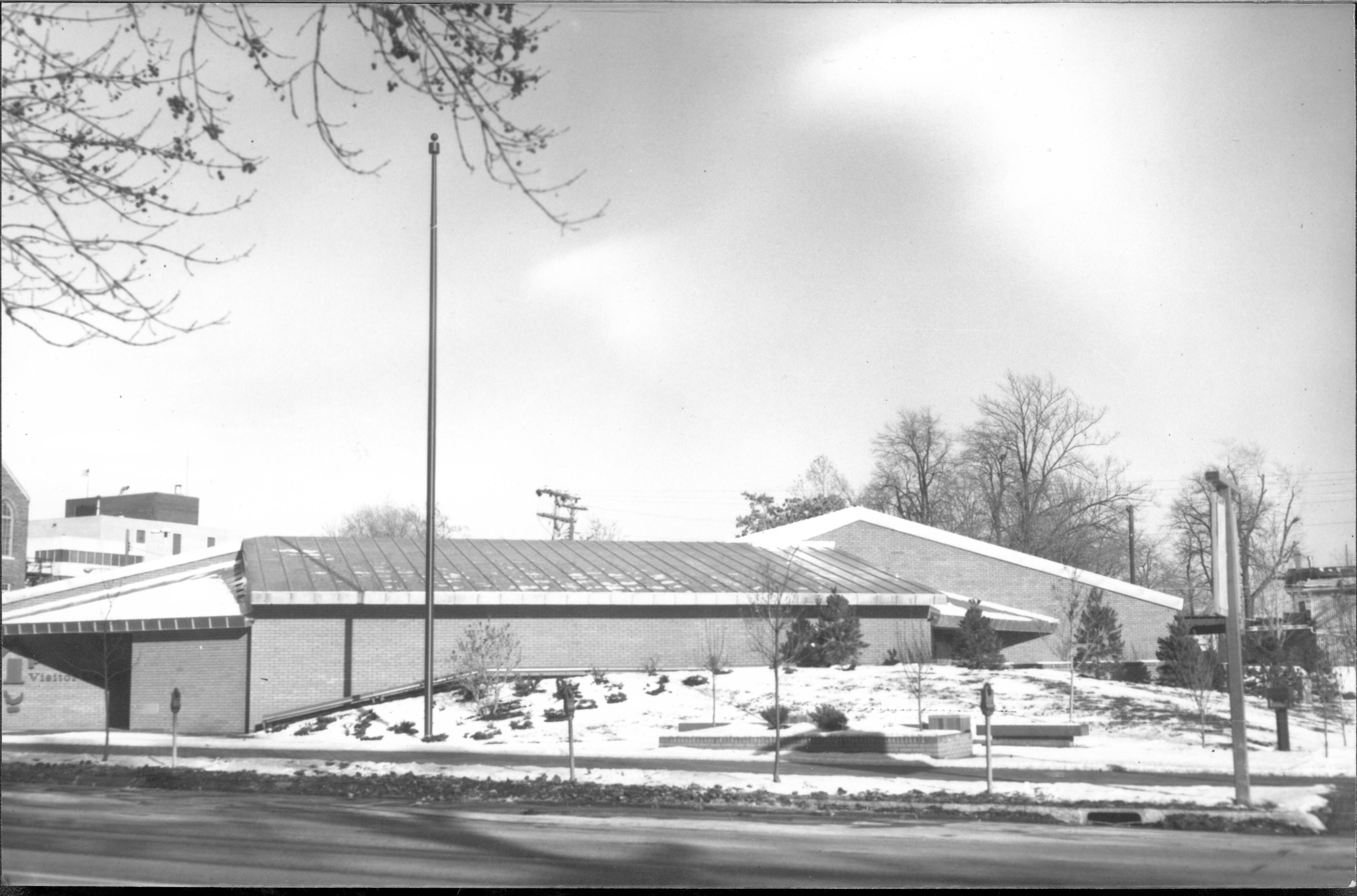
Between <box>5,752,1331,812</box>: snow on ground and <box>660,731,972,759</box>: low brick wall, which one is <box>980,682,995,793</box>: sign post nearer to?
<box>5,752,1331,812</box>: snow on ground

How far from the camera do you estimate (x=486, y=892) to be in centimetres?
866

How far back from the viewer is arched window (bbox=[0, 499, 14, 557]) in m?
9.68

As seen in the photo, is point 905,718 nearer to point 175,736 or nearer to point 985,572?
point 985,572

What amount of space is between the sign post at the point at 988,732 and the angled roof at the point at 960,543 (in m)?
3.60

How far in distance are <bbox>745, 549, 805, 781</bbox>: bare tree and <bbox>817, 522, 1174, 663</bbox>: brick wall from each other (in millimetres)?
881

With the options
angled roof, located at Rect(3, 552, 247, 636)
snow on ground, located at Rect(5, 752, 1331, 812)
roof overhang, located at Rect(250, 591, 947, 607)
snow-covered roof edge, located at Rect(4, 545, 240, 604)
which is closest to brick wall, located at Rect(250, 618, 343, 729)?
roof overhang, located at Rect(250, 591, 947, 607)

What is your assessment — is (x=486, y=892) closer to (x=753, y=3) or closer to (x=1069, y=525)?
(x=753, y=3)

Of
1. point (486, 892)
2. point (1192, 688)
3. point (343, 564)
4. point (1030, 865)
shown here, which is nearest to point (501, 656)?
point (343, 564)

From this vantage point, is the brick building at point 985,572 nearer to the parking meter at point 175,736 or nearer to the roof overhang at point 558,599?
the roof overhang at point 558,599

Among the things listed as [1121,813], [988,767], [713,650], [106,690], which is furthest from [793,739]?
[106,690]

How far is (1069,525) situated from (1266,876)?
5.58 meters

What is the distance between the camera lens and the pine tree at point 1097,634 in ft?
43.7

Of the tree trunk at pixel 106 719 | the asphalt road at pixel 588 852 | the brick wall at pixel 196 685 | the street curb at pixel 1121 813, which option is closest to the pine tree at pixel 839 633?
the street curb at pixel 1121 813

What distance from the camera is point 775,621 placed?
40.1 ft
